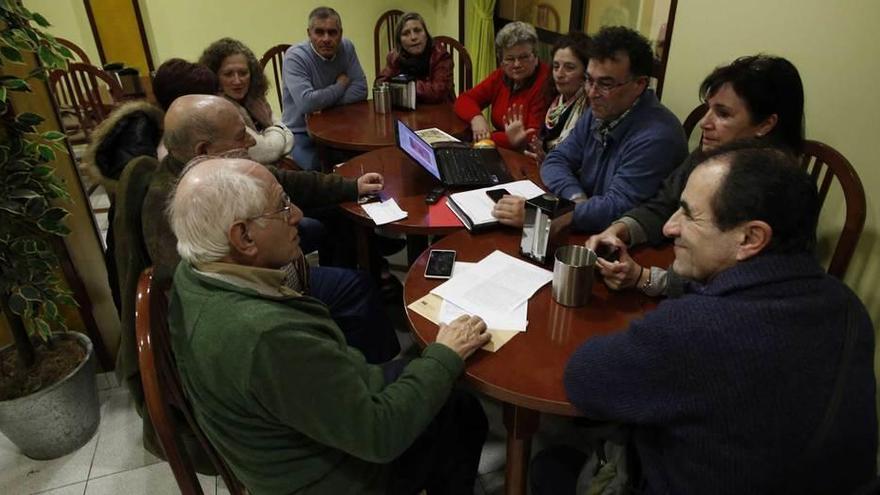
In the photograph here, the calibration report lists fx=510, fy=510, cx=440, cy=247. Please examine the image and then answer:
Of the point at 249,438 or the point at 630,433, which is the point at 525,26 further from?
the point at 249,438

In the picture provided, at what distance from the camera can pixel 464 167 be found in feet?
6.19

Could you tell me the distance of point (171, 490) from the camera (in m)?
1.56

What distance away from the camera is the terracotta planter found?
1559 millimetres

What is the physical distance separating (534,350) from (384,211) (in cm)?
77

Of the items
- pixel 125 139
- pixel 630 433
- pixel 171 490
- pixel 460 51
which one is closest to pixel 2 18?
pixel 125 139

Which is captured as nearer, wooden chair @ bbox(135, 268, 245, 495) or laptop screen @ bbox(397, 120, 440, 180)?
wooden chair @ bbox(135, 268, 245, 495)

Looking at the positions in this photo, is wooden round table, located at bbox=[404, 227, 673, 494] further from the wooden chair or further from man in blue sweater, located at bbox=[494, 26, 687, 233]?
the wooden chair

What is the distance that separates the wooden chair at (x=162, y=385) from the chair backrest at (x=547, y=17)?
3175 millimetres

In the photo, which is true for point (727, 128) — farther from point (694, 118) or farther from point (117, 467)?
point (117, 467)

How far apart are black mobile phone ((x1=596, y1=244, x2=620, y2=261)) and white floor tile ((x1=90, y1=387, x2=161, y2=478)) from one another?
1524 mm

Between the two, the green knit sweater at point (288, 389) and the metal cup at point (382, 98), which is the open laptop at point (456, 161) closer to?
the metal cup at point (382, 98)

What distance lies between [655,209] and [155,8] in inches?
166

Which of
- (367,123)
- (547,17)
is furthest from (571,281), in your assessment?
(547,17)

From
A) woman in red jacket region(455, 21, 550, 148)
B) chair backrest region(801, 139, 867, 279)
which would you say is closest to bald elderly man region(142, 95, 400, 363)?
woman in red jacket region(455, 21, 550, 148)
